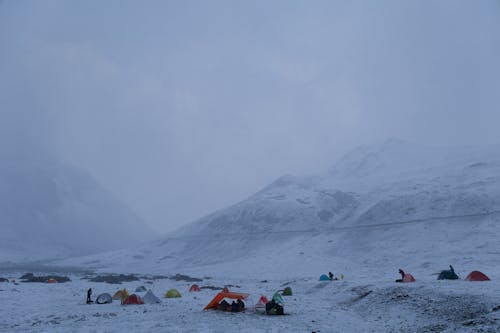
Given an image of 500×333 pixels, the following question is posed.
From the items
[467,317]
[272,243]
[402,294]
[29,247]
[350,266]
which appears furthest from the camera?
[29,247]

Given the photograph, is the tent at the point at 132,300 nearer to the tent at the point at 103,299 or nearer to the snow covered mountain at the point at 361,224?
the tent at the point at 103,299

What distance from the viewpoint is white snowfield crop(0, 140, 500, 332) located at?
63.7 feet

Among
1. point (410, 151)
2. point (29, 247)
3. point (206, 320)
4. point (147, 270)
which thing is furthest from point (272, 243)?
point (29, 247)

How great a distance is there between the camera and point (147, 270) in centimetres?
8669

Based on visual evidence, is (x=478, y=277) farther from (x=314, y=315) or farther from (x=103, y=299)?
(x=103, y=299)

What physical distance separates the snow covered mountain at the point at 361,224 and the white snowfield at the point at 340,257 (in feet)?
1.15

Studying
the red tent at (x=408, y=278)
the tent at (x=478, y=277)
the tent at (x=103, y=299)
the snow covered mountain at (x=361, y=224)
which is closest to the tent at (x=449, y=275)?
the red tent at (x=408, y=278)

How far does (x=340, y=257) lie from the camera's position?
68.9 metres

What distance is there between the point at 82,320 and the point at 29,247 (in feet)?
558

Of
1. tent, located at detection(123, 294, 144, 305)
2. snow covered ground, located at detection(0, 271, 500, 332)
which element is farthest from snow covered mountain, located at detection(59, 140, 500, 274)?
tent, located at detection(123, 294, 144, 305)

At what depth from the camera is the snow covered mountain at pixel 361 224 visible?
207 feet

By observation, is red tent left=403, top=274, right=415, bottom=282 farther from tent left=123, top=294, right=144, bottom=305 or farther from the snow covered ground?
tent left=123, top=294, right=144, bottom=305

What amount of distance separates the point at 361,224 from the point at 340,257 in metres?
18.5

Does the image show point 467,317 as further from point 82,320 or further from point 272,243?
point 272,243
